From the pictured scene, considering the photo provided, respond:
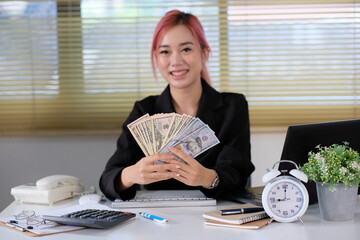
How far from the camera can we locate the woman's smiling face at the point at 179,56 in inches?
87.5

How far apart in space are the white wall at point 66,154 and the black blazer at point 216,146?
1.01 metres

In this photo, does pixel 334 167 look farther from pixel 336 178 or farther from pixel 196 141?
pixel 196 141

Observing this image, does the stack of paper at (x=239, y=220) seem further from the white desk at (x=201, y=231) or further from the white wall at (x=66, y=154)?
the white wall at (x=66, y=154)

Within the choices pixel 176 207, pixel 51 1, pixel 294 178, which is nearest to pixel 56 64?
pixel 51 1

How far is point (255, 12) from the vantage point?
3.23 m

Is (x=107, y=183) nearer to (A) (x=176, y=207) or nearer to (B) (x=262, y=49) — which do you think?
(A) (x=176, y=207)

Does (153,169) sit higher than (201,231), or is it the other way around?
(153,169)

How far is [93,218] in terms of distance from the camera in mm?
1488

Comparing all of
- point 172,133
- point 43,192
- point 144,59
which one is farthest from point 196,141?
point 144,59

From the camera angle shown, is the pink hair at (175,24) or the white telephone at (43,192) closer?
the white telephone at (43,192)

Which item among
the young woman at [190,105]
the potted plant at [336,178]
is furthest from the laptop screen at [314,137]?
the young woman at [190,105]

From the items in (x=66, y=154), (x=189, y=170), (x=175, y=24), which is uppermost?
(x=175, y=24)

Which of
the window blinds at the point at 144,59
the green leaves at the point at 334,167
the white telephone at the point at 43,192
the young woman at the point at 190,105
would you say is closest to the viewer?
the green leaves at the point at 334,167

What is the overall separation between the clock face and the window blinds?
5.76ft
